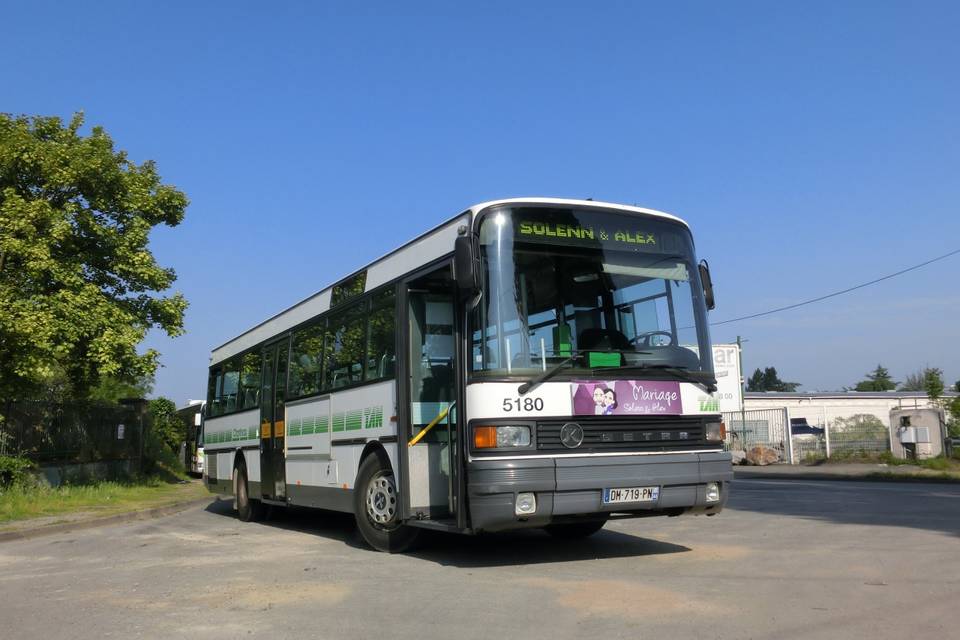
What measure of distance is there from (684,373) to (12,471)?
1567cm

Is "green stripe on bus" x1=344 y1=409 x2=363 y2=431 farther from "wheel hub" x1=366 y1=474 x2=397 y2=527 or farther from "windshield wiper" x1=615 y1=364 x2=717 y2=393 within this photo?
"windshield wiper" x1=615 y1=364 x2=717 y2=393

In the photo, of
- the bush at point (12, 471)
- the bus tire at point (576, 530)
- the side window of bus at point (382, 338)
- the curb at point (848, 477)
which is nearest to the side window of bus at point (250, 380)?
the side window of bus at point (382, 338)

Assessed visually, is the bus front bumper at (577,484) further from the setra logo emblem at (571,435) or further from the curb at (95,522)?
the curb at (95,522)

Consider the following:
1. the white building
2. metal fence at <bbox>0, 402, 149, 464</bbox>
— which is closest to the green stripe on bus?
metal fence at <bbox>0, 402, 149, 464</bbox>

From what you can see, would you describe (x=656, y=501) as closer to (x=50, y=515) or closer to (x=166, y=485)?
(x=50, y=515)

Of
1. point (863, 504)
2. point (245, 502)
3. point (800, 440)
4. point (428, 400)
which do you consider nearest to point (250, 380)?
point (245, 502)

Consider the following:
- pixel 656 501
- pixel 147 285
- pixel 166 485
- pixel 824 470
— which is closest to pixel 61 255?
pixel 147 285

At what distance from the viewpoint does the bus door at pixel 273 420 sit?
13.5 meters

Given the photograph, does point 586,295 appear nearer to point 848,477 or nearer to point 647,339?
point 647,339

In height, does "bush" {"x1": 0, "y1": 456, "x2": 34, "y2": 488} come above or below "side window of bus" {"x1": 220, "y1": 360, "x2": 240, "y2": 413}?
below

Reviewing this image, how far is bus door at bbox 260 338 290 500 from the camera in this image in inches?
530

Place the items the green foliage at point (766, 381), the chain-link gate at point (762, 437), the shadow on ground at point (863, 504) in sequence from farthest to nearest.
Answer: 1. the green foliage at point (766, 381)
2. the chain-link gate at point (762, 437)
3. the shadow on ground at point (863, 504)

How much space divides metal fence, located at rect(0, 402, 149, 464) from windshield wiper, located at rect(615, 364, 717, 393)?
16.2 meters

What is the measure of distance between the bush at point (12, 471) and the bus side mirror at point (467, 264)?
47.9 feet
